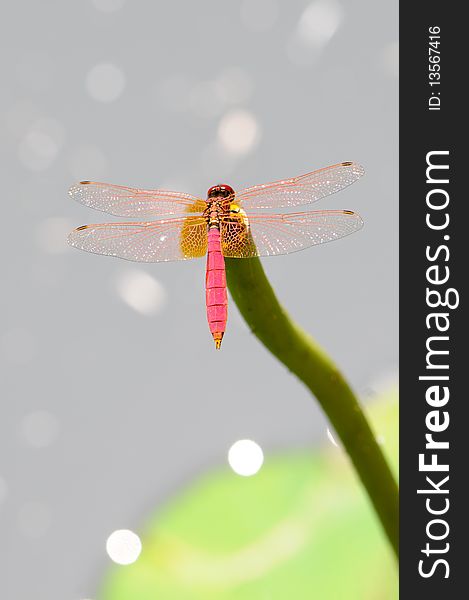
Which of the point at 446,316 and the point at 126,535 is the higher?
the point at 446,316

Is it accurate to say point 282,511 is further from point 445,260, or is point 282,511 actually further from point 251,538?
point 445,260

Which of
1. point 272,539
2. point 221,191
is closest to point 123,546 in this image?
point 272,539

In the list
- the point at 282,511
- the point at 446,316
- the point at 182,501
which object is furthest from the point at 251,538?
the point at 446,316

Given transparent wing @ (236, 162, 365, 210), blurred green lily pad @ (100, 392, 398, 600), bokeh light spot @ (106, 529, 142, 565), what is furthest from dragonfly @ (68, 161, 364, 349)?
bokeh light spot @ (106, 529, 142, 565)

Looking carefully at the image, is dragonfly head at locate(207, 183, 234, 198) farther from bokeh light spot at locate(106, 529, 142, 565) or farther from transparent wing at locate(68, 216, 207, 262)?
bokeh light spot at locate(106, 529, 142, 565)

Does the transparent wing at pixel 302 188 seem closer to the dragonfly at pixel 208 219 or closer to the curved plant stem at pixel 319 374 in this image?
the dragonfly at pixel 208 219

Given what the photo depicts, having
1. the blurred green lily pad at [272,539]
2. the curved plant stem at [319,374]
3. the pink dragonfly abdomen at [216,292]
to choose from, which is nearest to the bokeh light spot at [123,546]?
the blurred green lily pad at [272,539]

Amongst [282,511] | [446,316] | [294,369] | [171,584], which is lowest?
[171,584]
